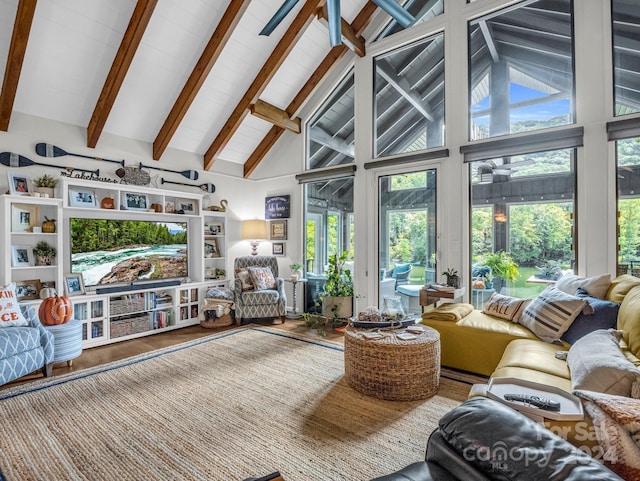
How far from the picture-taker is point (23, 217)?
371 centimetres

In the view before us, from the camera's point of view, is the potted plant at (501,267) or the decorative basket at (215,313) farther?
the decorative basket at (215,313)

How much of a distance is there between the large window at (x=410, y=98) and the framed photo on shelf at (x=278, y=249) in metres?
2.28

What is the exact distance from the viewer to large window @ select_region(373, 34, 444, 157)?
434 cm

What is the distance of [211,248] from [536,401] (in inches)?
197

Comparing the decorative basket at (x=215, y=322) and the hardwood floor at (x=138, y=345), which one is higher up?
the decorative basket at (x=215, y=322)

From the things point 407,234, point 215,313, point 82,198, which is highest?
point 82,198

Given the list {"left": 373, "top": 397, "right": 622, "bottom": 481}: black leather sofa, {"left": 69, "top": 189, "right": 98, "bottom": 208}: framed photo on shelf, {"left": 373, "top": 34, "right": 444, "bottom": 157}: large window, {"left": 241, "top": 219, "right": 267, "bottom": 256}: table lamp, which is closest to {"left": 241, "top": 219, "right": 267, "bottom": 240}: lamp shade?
{"left": 241, "top": 219, "right": 267, "bottom": 256}: table lamp

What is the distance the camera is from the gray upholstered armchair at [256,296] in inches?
194

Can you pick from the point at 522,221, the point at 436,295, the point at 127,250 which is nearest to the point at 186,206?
the point at 127,250

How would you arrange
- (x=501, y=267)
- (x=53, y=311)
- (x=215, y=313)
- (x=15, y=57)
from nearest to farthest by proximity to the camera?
(x=15, y=57)
(x=53, y=311)
(x=501, y=267)
(x=215, y=313)

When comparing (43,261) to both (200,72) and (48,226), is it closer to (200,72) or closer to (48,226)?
(48,226)

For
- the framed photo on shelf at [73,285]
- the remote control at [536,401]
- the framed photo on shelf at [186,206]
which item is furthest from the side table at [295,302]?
the remote control at [536,401]

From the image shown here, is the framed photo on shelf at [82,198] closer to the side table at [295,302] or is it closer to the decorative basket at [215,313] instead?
the decorative basket at [215,313]

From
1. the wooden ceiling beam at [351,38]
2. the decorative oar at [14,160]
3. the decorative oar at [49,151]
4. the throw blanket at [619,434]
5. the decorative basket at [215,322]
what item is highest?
the wooden ceiling beam at [351,38]
